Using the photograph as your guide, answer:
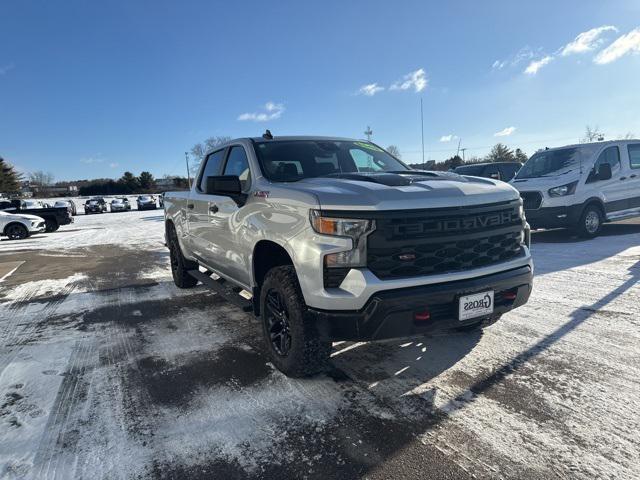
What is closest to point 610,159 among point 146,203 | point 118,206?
point 146,203

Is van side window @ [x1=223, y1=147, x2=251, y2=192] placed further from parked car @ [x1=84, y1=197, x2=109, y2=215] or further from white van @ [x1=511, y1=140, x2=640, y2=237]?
parked car @ [x1=84, y1=197, x2=109, y2=215]

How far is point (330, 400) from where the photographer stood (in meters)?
2.90

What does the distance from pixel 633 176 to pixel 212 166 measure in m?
9.49

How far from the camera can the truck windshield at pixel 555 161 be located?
30.3 ft

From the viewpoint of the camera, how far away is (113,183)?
278 ft

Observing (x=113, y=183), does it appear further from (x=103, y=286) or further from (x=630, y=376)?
(x=630, y=376)

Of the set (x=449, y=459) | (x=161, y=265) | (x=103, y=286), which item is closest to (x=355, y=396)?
(x=449, y=459)

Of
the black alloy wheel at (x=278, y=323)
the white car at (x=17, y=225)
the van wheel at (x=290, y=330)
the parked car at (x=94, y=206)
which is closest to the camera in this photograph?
the van wheel at (x=290, y=330)

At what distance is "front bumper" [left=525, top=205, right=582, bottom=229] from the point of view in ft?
28.8

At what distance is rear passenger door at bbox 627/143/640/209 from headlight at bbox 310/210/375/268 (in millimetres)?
9579

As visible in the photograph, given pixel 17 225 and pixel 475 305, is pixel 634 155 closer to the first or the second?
pixel 475 305

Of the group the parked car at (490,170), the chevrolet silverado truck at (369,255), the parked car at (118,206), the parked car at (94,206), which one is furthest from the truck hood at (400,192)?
the parked car at (118,206)

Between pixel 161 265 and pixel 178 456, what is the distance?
7.05 meters

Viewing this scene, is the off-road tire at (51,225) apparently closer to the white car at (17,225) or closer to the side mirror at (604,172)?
the white car at (17,225)
